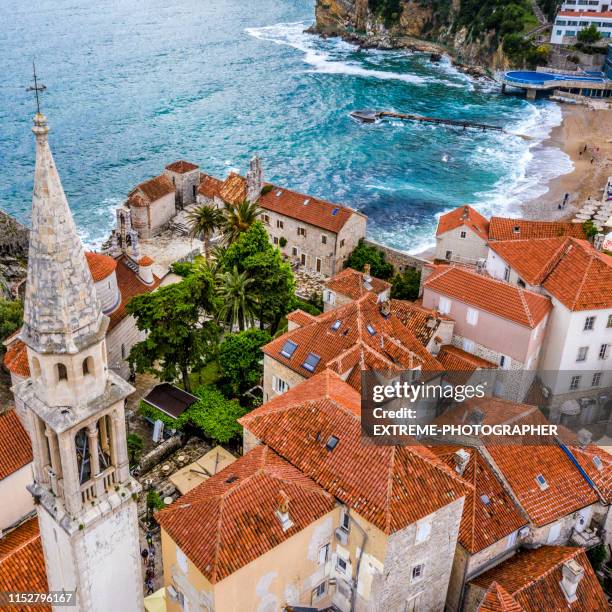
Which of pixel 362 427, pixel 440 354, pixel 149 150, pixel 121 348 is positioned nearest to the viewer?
pixel 362 427

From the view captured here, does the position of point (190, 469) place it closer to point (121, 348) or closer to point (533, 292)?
point (121, 348)

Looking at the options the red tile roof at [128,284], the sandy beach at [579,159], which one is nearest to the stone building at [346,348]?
the red tile roof at [128,284]

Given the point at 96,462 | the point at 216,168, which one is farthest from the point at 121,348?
the point at 216,168

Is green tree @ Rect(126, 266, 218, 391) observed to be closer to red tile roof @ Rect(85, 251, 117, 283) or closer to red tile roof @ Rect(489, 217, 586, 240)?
red tile roof @ Rect(85, 251, 117, 283)

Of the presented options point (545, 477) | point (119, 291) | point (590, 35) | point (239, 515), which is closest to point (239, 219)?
point (119, 291)

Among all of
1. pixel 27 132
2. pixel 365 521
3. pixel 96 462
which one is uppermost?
pixel 96 462

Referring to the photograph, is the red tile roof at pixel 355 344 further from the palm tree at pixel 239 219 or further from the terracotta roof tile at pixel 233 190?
the terracotta roof tile at pixel 233 190

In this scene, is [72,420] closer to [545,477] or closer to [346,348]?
[346,348]
